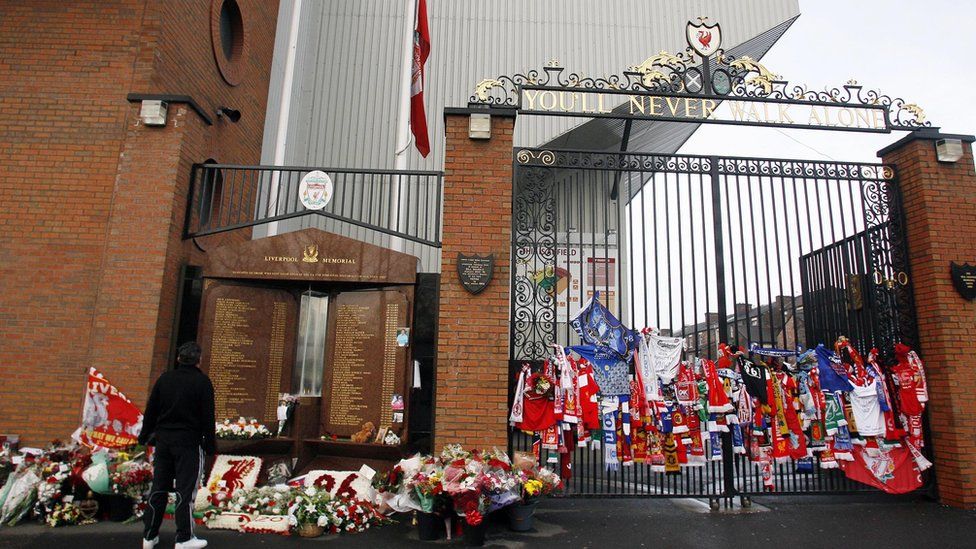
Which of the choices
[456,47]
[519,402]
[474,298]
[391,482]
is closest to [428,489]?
[391,482]

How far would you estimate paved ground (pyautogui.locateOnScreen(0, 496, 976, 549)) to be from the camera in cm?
483

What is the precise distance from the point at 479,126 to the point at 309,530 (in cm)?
433

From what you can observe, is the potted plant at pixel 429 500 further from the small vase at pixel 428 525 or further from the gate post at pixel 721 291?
the gate post at pixel 721 291

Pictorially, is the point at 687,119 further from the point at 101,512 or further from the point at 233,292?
the point at 101,512

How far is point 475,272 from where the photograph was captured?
235 inches

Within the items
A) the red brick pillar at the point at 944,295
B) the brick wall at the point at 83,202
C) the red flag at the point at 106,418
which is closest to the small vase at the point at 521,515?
the red flag at the point at 106,418

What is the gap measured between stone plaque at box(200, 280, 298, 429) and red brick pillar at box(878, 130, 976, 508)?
727 centimetres

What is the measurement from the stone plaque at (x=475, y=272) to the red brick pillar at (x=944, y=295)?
5.00 meters

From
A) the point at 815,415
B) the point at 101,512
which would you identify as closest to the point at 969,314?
the point at 815,415

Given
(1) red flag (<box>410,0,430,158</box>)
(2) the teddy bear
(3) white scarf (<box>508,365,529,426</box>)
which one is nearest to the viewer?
(3) white scarf (<box>508,365,529,426</box>)

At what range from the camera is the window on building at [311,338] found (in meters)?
6.71

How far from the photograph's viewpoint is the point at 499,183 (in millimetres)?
6230

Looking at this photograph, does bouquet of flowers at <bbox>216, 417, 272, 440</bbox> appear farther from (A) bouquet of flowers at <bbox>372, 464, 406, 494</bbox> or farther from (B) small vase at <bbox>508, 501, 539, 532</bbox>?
(B) small vase at <bbox>508, 501, 539, 532</bbox>

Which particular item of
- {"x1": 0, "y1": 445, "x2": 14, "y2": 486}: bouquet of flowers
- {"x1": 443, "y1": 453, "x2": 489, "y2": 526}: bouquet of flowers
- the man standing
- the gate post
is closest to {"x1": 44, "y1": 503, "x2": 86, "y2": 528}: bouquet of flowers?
{"x1": 0, "y1": 445, "x2": 14, "y2": 486}: bouquet of flowers
